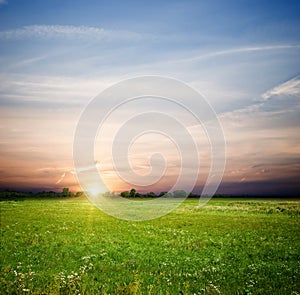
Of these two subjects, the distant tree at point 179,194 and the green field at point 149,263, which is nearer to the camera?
the green field at point 149,263

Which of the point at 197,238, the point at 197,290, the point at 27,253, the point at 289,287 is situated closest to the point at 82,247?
the point at 27,253

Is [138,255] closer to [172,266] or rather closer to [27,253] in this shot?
[172,266]

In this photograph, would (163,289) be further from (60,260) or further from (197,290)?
(60,260)

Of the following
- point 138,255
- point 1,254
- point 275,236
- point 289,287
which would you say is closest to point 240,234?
point 275,236

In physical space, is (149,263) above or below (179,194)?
below

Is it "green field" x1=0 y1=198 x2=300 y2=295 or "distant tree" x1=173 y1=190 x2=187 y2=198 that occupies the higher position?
"distant tree" x1=173 y1=190 x2=187 y2=198

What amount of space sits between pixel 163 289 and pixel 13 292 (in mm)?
5306

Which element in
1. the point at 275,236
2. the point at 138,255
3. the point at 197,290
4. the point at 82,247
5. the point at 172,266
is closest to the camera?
the point at 197,290

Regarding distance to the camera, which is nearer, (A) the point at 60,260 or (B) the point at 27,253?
(A) the point at 60,260

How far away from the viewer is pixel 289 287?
12.5 meters

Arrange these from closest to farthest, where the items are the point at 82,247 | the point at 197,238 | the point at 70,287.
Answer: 1. the point at 70,287
2. the point at 82,247
3. the point at 197,238

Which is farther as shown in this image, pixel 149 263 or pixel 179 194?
pixel 179 194

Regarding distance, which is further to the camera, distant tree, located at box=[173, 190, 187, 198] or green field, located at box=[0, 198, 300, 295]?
distant tree, located at box=[173, 190, 187, 198]

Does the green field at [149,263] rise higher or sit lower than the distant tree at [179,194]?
lower
